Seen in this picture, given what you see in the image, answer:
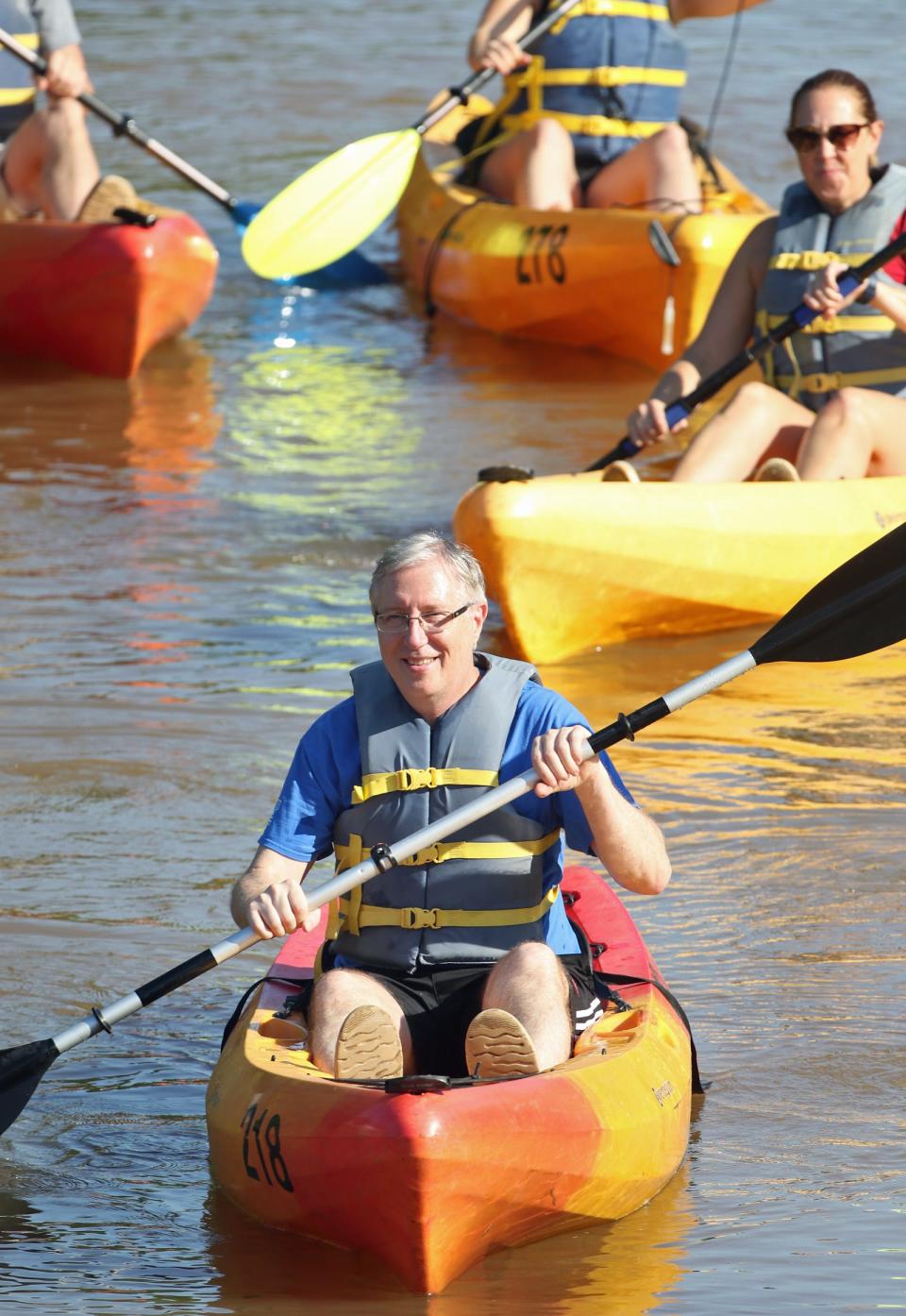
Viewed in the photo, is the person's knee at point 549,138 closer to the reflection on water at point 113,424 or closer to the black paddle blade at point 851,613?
the reflection on water at point 113,424

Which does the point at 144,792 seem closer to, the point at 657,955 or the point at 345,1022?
the point at 657,955

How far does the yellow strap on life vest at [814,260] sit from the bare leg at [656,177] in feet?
9.82

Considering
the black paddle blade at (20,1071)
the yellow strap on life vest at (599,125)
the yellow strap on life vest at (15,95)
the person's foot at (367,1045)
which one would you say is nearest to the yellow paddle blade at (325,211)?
the yellow strap on life vest at (599,125)

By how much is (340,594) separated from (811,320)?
1.60m

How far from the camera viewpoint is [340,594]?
664 cm

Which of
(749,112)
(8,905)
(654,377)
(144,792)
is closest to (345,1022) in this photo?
(8,905)

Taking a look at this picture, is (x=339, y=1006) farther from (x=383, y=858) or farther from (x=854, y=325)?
(x=854, y=325)

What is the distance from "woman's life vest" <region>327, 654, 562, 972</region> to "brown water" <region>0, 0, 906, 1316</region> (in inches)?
17.1

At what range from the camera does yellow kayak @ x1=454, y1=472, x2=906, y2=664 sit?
5762 millimetres

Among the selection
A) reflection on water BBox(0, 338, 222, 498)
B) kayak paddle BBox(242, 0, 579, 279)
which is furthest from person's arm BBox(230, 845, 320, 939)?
kayak paddle BBox(242, 0, 579, 279)

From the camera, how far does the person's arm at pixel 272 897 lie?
324 centimetres

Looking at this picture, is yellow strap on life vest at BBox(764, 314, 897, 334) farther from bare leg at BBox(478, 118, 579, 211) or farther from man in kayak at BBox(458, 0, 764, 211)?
bare leg at BBox(478, 118, 579, 211)

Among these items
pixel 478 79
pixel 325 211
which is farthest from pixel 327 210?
pixel 478 79

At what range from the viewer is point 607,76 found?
30.8ft
